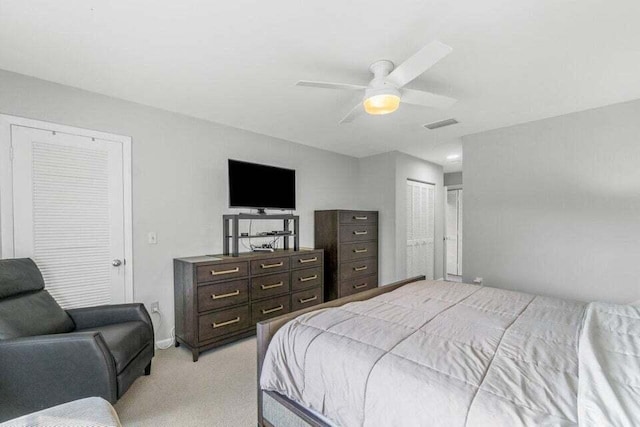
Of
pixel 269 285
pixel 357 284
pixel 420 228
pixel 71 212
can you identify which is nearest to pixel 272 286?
pixel 269 285

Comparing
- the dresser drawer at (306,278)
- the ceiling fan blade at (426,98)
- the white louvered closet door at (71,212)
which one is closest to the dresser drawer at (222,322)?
the dresser drawer at (306,278)

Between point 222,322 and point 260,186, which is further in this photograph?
point 260,186

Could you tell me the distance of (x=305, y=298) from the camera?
352 centimetres

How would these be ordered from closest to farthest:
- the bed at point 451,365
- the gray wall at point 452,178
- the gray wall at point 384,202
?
1. the bed at point 451,365
2. the gray wall at point 384,202
3. the gray wall at point 452,178

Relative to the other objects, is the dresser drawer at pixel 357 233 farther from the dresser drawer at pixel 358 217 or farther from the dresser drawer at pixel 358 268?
the dresser drawer at pixel 358 268

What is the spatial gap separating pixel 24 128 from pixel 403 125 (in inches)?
142

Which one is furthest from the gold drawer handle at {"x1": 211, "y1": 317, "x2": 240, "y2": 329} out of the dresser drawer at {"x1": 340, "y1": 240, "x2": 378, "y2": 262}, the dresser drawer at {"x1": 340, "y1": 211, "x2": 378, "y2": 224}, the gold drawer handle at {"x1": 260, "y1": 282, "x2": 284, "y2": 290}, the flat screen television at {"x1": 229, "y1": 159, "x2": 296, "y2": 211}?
the dresser drawer at {"x1": 340, "y1": 211, "x2": 378, "y2": 224}

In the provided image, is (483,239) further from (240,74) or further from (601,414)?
(240,74)

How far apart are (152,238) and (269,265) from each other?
1221 mm

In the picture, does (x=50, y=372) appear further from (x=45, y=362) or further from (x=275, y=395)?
(x=275, y=395)

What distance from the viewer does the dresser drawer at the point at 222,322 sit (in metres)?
2.66

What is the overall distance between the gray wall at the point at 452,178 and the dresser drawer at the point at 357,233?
2.83 m

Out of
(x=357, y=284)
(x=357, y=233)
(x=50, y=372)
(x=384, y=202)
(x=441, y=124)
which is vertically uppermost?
(x=441, y=124)

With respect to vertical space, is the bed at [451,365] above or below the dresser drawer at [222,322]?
above
